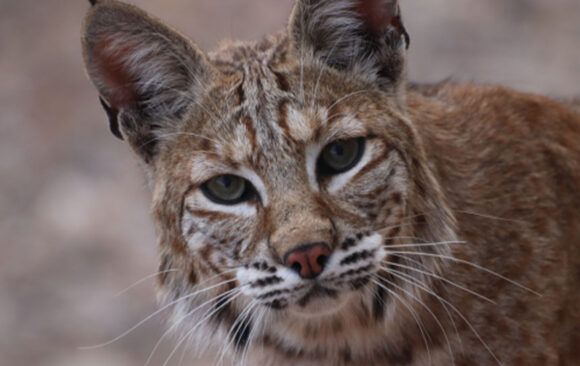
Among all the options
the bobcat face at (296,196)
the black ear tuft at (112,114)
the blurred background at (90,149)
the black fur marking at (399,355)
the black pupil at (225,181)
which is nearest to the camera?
the bobcat face at (296,196)

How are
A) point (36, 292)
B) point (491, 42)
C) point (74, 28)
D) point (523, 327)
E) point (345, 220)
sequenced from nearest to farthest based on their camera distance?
point (345, 220) → point (523, 327) → point (36, 292) → point (491, 42) → point (74, 28)

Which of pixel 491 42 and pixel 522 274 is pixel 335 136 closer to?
pixel 522 274

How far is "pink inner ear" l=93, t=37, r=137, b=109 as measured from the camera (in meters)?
4.09

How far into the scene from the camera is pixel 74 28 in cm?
1061

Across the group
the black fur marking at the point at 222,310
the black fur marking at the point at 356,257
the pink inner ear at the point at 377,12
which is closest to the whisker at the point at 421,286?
the black fur marking at the point at 356,257

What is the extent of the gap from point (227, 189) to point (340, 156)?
0.51 m

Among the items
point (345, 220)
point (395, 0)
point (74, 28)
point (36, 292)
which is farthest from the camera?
point (74, 28)

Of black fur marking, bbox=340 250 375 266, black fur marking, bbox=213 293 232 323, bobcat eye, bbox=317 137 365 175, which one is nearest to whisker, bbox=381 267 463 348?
black fur marking, bbox=340 250 375 266

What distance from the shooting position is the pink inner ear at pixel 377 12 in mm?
3963

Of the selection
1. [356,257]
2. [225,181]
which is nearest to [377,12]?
[225,181]

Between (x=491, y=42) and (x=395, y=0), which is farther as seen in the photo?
(x=491, y=42)

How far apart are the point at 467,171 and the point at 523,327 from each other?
78cm

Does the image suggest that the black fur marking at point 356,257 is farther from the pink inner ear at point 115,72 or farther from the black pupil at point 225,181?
the pink inner ear at point 115,72

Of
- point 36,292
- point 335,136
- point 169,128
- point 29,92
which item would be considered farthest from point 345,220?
point 29,92
